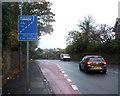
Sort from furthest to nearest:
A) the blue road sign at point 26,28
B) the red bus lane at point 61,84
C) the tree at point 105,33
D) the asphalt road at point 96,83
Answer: the tree at point 105,33 < the red bus lane at point 61,84 < the asphalt road at point 96,83 < the blue road sign at point 26,28

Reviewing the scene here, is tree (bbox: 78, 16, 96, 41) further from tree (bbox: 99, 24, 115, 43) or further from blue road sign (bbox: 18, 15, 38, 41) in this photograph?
blue road sign (bbox: 18, 15, 38, 41)

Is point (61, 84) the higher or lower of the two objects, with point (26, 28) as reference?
lower

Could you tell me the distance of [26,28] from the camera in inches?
292

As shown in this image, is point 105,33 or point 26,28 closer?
point 26,28

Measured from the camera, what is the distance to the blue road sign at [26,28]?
24.2 feet

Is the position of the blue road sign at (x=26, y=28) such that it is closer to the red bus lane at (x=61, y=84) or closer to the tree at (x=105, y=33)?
the red bus lane at (x=61, y=84)

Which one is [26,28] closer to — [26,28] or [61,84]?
[26,28]

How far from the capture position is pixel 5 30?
731 centimetres

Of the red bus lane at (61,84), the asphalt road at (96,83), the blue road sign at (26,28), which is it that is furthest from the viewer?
the red bus lane at (61,84)

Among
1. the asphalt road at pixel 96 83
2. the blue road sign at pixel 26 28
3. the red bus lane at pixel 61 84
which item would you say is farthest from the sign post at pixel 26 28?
the asphalt road at pixel 96 83

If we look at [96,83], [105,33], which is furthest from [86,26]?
[96,83]

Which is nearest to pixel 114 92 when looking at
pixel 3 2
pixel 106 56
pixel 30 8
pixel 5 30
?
pixel 5 30

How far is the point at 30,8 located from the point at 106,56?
1693 centimetres

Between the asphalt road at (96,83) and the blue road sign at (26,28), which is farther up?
the blue road sign at (26,28)
